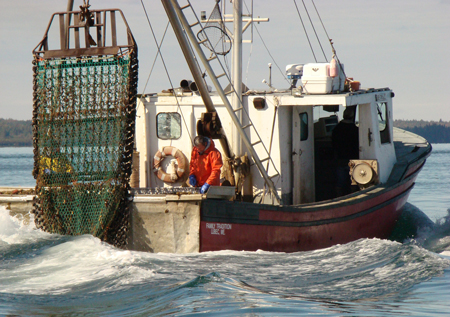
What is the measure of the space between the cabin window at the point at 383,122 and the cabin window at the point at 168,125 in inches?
154

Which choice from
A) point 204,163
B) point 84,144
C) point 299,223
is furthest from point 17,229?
point 299,223

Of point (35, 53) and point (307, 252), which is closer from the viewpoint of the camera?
point (35, 53)

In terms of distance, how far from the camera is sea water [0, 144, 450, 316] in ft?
19.2

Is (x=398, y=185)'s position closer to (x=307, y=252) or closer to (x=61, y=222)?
(x=307, y=252)

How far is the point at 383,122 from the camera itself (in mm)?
11156

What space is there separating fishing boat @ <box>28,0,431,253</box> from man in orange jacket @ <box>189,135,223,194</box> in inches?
7.0

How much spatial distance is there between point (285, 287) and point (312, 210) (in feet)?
6.96

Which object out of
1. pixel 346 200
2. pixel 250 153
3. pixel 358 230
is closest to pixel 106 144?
pixel 250 153

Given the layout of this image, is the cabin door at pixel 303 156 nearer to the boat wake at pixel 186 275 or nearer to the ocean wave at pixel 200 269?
the boat wake at pixel 186 275

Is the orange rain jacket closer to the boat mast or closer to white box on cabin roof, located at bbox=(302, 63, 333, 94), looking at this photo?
the boat mast

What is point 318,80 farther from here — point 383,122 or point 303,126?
point 383,122

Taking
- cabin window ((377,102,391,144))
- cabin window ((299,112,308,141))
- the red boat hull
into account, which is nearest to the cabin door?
cabin window ((299,112,308,141))

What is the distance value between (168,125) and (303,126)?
90.1 inches

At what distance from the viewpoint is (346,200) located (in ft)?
29.9
